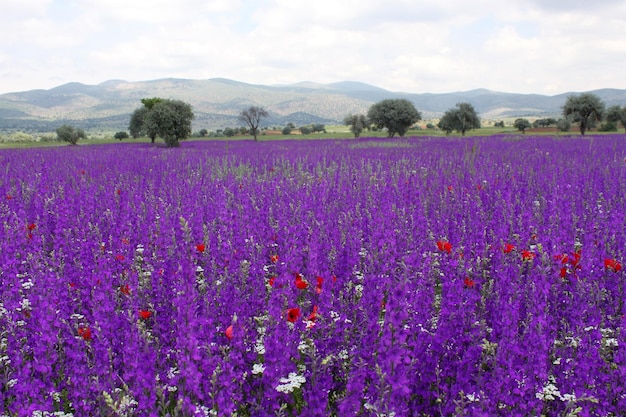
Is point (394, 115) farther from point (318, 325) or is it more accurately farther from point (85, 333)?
point (85, 333)

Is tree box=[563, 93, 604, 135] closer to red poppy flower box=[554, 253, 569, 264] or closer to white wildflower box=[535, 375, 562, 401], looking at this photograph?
red poppy flower box=[554, 253, 569, 264]

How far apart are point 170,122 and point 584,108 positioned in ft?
135

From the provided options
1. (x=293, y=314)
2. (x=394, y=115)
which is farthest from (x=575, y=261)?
(x=394, y=115)

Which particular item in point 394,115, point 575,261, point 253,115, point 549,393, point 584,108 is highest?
point 253,115

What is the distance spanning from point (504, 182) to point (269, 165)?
8.05 m

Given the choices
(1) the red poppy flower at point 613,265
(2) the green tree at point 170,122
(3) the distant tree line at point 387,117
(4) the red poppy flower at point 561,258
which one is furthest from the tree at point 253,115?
(1) the red poppy flower at point 613,265

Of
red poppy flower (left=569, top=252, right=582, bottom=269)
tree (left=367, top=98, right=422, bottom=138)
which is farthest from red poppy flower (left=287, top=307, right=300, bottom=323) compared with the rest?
tree (left=367, top=98, right=422, bottom=138)

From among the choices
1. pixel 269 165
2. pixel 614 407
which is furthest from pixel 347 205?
pixel 269 165

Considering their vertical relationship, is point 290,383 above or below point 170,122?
below

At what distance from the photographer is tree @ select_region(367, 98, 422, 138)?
166ft

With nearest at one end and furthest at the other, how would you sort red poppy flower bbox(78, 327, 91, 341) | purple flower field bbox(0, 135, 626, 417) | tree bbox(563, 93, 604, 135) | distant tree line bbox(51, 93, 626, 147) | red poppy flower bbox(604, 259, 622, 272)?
purple flower field bbox(0, 135, 626, 417), red poppy flower bbox(78, 327, 91, 341), red poppy flower bbox(604, 259, 622, 272), distant tree line bbox(51, 93, 626, 147), tree bbox(563, 93, 604, 135)

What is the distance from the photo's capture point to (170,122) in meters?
34.1

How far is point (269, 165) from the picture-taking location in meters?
15.2

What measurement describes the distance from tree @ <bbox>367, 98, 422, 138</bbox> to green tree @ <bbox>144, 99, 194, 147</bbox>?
23.6 meters
